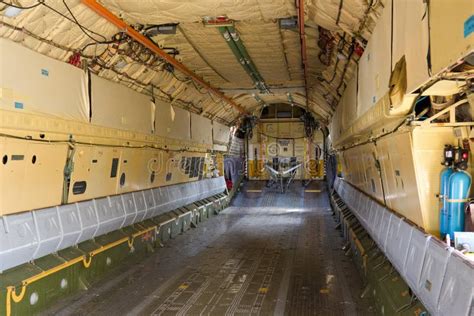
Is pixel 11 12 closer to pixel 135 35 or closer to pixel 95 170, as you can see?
pixel 135 35

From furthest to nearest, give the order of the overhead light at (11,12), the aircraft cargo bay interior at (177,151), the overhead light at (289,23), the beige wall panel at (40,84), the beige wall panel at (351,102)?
the beige wall panel at (351,102) → the overhead light at (289,23) → the beige wall panel at (40,84) → the overhead light at (11,12) → the aircraft cargo bay interior at (177,151)

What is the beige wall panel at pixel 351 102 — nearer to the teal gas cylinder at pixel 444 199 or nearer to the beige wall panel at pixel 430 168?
the beige wall panel at pixel 430 168

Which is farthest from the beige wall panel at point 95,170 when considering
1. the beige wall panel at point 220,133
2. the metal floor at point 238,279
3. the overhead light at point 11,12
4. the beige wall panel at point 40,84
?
the beige wall panel at point 220,133

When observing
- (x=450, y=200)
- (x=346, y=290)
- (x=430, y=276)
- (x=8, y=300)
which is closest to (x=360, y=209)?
(x=346, y=290)

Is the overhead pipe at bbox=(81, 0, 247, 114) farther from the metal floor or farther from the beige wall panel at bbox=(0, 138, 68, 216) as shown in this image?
the metal floor

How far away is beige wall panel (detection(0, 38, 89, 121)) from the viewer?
199 inches

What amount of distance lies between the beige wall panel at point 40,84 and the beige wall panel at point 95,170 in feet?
2.06

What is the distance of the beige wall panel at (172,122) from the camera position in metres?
10.4

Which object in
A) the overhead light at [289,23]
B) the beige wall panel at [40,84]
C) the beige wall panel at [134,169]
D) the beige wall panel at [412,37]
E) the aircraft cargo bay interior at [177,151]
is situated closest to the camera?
the beige wall panel at [412,37]

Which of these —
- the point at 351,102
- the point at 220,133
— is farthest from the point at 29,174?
the point at 220,133

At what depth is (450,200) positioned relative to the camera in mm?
4227

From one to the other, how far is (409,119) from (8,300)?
190 inches

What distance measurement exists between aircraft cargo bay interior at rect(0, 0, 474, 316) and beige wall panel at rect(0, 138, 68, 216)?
0.08 feet

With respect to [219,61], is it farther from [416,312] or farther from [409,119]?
[416,312]
